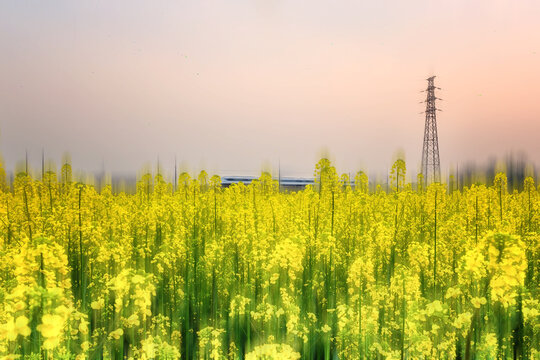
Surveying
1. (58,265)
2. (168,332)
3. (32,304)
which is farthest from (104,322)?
(32,304)

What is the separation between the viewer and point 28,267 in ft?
10.6

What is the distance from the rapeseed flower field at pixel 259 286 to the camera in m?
3.16

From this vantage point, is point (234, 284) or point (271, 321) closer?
point (271, 321)

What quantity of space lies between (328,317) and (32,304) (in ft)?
9.91

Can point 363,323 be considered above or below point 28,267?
below

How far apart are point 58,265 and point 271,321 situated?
82.4 inches

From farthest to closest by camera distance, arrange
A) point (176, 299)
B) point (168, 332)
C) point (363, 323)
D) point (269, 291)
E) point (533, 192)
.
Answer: point (533, 192)
point (176, 299)
point (269, 291)
point (168, 332)
point (363, 323)

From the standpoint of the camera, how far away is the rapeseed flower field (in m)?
3.16

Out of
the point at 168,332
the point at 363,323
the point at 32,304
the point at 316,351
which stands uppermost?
the point at 32,304

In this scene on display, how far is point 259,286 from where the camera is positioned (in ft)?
16.0

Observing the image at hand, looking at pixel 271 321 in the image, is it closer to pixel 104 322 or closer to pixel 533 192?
pixel 104 322

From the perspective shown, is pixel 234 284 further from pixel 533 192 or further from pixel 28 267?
pixel 533 192

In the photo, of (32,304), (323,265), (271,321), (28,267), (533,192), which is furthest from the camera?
(533,192)

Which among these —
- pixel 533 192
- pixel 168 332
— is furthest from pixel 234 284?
pixel 533 192
